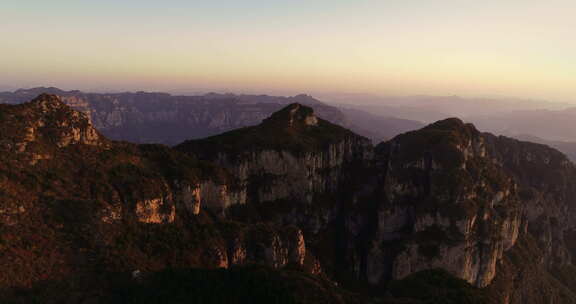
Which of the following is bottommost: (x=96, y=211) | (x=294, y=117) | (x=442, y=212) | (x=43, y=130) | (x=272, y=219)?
(x=272, y=219)

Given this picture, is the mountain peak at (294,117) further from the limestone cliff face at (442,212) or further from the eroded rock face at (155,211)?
the eroded rock face at (155,211)

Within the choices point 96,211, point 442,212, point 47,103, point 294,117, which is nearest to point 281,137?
point 294,117

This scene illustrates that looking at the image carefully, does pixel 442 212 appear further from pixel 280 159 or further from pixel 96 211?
pixel 96 211

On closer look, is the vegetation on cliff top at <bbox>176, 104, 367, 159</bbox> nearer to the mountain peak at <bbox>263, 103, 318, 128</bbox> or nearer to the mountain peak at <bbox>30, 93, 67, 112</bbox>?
the mountain peak at <bbox>263, 103, 318, 128</bbox>

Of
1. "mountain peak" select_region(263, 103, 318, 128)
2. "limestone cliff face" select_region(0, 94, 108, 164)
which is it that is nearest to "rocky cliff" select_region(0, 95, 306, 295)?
"limestone cliff face" select_region(0, 94, 108, 164)

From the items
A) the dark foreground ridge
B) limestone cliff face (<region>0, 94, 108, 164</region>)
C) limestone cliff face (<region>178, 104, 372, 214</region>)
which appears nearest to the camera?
the dark foreground ridge
